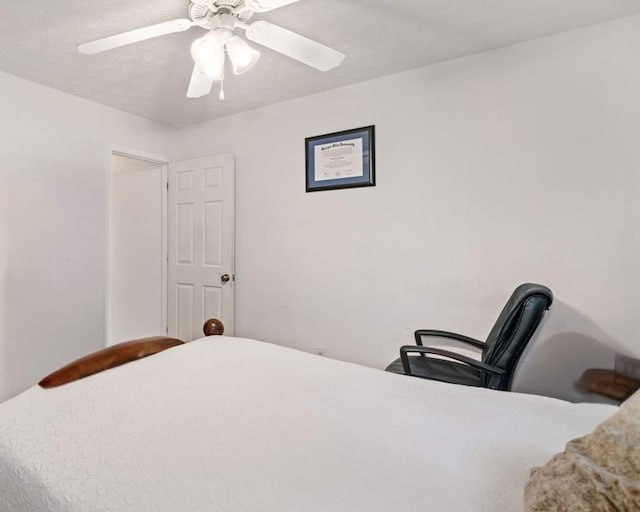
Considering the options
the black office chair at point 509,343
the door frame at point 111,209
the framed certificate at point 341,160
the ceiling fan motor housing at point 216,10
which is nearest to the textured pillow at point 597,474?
the black office chair at point 509,343

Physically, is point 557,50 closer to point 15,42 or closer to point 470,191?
point 470,191

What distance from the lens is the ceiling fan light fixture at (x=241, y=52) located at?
5.08 feet

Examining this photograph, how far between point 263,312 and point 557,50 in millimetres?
2699

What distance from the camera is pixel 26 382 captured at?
2.50 m

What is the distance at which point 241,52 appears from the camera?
156 centimetres

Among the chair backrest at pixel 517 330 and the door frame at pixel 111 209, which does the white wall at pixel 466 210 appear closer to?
the chair backrest at pixel 517 330

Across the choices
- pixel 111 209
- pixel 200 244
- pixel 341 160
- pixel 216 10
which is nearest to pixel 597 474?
pixel 216 10

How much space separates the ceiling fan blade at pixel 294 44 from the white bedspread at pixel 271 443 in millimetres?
1390

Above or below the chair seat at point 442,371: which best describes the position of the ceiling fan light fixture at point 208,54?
above

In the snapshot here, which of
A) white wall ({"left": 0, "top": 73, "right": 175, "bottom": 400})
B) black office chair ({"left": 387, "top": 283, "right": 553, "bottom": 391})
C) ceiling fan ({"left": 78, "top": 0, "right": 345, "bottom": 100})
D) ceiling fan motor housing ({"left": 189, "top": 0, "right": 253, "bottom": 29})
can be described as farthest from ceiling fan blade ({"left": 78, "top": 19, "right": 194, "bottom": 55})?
black office chair ({"left": 387, "top": 283, "right": 553, "bottom": 391})

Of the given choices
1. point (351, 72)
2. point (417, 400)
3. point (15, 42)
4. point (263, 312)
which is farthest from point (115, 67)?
point (417, 400)

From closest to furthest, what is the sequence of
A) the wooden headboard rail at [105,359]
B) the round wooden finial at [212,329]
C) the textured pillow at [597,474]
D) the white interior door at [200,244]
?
1. the textured pillow at [597,474]
2. the wooden headboard rail at [105,359]
3. the round wooden finial at [212,329]
4. the white interior door at [200,244]

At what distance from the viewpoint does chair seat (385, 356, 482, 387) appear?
1.81m

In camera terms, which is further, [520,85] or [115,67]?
[115,67]
